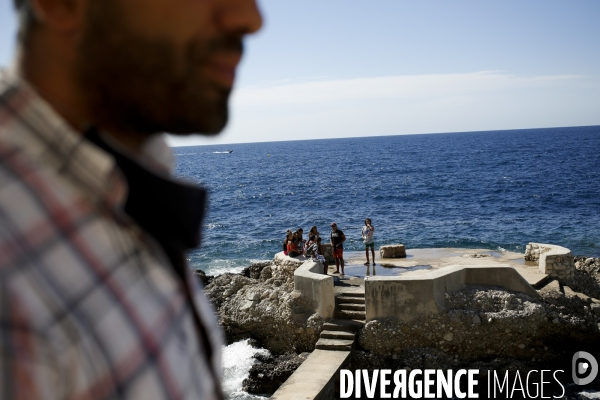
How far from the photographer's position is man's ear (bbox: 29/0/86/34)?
887mm

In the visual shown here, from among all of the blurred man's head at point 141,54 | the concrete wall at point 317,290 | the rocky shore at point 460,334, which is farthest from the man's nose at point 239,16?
the concrete wall at point 317,290

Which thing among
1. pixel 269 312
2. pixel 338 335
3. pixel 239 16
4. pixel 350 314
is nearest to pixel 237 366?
pixel 269 312

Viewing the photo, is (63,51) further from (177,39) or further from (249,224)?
(249,224)

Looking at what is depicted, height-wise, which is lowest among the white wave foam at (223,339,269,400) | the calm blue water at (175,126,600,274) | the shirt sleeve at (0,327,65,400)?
the calm blue water at (175,126,600,274)

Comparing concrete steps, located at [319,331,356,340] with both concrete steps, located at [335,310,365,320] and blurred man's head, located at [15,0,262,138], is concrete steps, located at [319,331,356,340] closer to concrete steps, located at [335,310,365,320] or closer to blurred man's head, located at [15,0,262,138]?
concrete steps, located at [335,310,365,320]

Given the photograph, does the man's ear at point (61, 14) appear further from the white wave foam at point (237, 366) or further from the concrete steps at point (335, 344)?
the white wave foam at point (237, 366)

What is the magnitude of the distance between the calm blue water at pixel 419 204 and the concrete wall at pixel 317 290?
4.46 m

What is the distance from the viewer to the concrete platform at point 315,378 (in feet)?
32.6

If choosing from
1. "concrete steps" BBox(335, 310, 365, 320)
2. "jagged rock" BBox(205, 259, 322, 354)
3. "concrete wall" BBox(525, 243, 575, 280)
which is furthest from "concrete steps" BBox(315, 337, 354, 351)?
"concrete wall" BBox(525, 243, 575, 280)

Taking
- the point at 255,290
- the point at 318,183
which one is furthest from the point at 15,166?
the point at 318,183

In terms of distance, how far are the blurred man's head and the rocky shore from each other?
11.8m

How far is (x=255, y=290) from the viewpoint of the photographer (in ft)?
49.2

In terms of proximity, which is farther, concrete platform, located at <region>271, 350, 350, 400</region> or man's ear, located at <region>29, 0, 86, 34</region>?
concrete platform, located at <region>271, 350, 350, 400</region>

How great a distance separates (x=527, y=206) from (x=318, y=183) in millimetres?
32854
